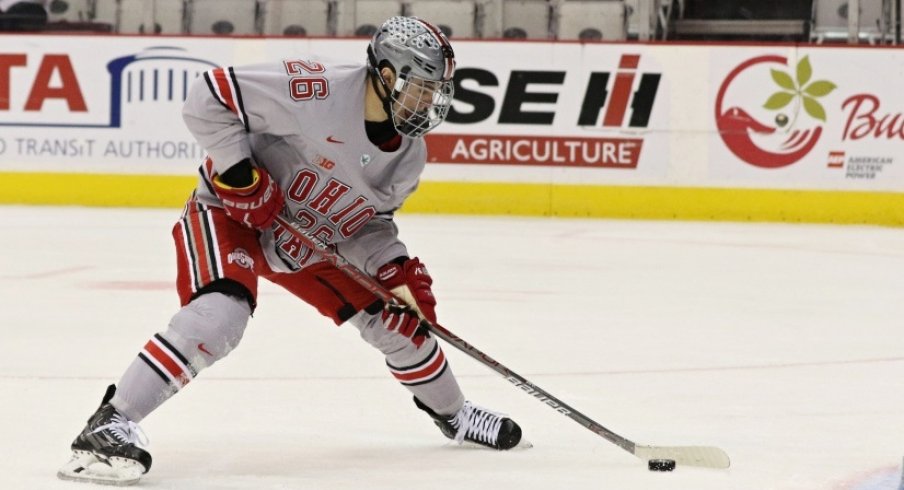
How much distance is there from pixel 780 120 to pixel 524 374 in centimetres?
601

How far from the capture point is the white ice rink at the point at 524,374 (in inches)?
103

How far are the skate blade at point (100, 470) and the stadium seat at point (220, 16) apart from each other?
921cm

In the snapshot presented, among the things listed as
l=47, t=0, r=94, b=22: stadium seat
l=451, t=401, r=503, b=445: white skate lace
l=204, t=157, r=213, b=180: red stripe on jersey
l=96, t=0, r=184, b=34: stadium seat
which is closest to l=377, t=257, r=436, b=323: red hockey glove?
l=451, t=401, r=503, b=445: white skate lace

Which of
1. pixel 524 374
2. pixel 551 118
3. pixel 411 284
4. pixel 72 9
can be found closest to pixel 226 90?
pixel 411 284

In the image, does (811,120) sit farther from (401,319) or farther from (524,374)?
(401,319)

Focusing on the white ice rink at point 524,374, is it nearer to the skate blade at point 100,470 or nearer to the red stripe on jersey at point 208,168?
the skate blade at point 100,470

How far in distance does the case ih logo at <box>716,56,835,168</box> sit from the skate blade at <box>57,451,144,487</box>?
7.40m

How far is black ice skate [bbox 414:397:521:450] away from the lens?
9.28ft

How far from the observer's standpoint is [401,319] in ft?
9.03

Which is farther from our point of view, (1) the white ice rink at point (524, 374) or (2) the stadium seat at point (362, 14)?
(2) the stadium seat at point (362, 14)

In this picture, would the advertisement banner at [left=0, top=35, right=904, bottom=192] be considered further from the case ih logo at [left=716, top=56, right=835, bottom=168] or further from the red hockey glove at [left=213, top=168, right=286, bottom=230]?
the red hockey glove at [left=213, top=168, right=286, bottom=230]

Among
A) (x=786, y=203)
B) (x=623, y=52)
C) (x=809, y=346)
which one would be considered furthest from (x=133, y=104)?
(x=809, y=346)

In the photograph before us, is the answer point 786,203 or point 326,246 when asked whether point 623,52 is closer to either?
point 786,203

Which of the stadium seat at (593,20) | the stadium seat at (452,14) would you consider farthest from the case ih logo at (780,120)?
the stadium seat at (452,14)
